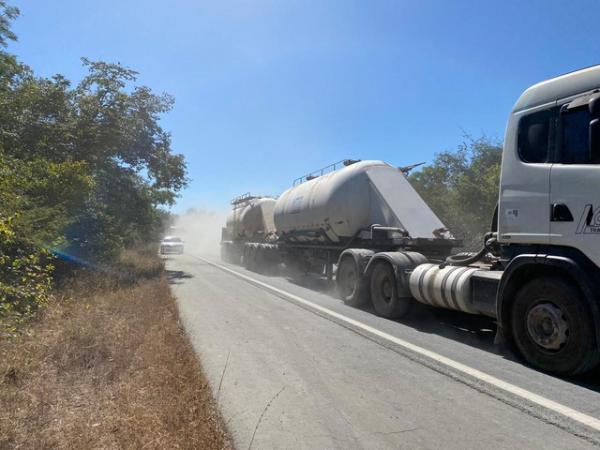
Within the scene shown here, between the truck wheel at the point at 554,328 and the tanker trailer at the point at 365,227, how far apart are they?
2823mm

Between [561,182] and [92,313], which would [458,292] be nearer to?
[561,182]

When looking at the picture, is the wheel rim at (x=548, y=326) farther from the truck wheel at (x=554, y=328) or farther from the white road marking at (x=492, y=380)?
the white road marking at (x=492, y=380)

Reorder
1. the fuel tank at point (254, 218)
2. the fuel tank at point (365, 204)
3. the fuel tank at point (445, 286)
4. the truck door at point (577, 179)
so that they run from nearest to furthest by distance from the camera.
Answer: the truck door at point (577, 179) → the fuel tank at point (445, 286) → the fuel tank at point (365, 204) → the fuel tank at point (254, 218)

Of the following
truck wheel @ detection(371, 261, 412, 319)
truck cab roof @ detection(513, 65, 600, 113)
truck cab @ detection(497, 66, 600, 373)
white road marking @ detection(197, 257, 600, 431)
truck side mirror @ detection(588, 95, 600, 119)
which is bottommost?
white road marking @ detection(197, 257, 600, 431)

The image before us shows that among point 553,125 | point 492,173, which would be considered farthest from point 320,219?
point 492,173

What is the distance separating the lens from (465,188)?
2209 cm

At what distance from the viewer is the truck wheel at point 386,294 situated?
7.82 meters

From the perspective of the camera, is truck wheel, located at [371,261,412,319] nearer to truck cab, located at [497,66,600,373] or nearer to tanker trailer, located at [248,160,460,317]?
tanker trailer, located at [248,160,460,317]

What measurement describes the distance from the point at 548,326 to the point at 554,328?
9 cm


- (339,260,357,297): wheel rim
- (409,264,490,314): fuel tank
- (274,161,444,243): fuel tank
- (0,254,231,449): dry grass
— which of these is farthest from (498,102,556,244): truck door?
(339,260,357,297): wheel rim

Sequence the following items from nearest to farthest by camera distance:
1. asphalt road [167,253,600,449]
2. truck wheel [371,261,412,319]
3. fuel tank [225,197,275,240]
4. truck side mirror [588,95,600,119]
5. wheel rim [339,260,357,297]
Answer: asphalt road [167,253,600,449] < truck side mirror [588,95,600,119] < truck wheel [371,261,412,319] < wheel rim [339,260,357,297] < fuel tank [225,197,275,240]

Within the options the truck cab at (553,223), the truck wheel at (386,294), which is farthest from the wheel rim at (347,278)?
the truck cab at (553,223)

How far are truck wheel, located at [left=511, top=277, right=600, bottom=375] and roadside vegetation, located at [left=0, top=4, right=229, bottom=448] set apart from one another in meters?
3.59

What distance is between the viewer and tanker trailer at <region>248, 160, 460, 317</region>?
9.01 meters
